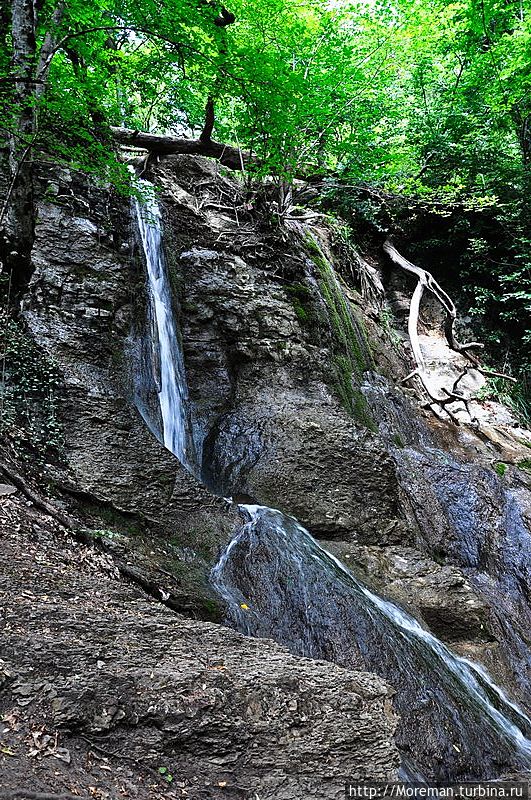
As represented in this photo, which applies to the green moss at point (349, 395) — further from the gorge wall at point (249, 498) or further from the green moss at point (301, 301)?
the green moss at point (301, 301)

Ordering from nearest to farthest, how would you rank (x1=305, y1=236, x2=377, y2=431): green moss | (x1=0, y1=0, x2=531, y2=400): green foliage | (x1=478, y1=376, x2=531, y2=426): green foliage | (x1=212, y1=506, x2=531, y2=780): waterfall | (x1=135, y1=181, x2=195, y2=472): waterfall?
(x1=212, y1=506, x2=531, y2=780): waterfall
(x1=0, y1=0, x2=531, y2=400): green foliage
(x1=135, y1=181, x2=195, y2=472): waterfall
(x1=305, y1=236, x2=377, y2=431): green moss
(x1=478, y1=376, x2=531, y2=426): green foliage

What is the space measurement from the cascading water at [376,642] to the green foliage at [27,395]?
2.27m

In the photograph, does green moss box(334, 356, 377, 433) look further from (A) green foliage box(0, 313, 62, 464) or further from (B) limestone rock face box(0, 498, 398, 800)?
(B) limestone rock face box(0, 498, 398, 800)

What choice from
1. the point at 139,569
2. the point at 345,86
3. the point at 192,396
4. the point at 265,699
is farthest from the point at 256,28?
the point at 265,699

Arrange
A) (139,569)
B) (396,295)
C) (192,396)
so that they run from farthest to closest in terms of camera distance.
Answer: (396,295) → (192,396) → (139,569)

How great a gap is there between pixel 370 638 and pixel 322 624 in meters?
0.47

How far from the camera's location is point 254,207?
10664 millimetres

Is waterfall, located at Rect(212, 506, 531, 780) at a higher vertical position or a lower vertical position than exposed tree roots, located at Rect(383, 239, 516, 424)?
lower

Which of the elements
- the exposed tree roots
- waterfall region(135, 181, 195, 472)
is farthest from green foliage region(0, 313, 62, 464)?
the exposed tree roots

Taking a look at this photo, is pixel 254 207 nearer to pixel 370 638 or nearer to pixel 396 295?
pixel 396 295

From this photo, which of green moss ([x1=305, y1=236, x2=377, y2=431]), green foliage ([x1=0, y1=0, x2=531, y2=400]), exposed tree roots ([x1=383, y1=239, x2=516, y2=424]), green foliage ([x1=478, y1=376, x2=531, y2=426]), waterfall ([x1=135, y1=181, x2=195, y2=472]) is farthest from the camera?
green foliage ([x1=478, y1=376, x2=531, y2=426])

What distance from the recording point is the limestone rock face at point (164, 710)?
237 centimetres

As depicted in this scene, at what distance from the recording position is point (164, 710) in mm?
2666

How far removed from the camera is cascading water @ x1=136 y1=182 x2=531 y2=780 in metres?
4.55
